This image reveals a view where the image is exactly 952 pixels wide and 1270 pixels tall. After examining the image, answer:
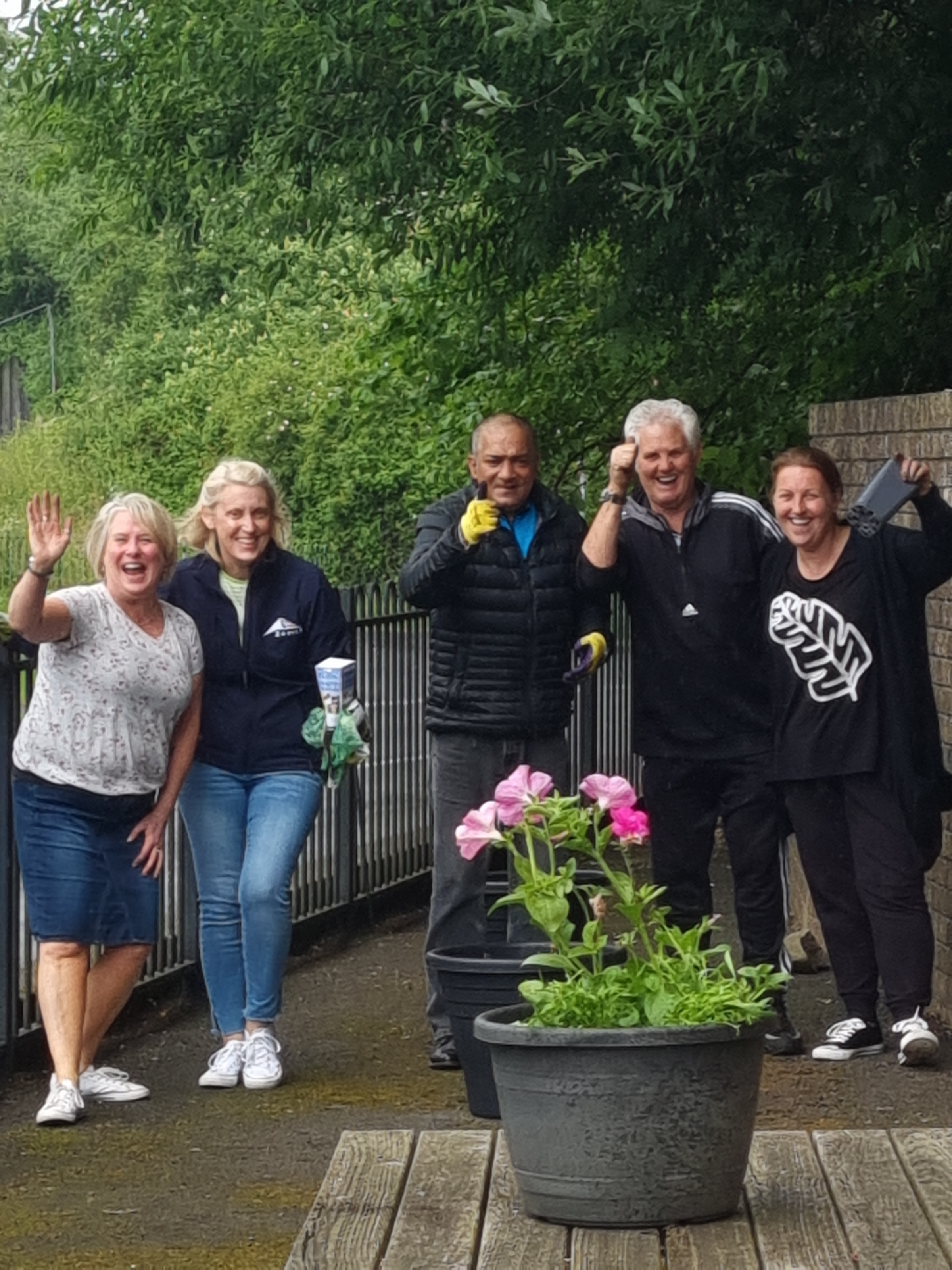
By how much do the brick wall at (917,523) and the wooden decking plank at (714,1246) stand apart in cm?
425

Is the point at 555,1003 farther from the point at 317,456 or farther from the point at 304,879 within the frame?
the point at 317,456

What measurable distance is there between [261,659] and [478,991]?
1286 mm

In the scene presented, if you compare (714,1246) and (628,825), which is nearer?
(714,1246)

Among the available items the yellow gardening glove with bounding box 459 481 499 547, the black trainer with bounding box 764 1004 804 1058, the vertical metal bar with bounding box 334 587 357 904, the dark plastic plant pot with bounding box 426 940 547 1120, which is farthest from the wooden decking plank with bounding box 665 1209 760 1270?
the vertical metal bar with bounding box 334 587 357 904

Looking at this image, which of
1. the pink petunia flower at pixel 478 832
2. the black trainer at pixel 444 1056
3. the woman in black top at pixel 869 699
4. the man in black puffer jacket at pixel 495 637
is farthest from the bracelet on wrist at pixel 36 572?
the pink petunia flower at pixel 478 832

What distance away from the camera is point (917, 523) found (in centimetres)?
810

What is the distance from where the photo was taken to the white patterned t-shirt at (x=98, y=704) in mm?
6820

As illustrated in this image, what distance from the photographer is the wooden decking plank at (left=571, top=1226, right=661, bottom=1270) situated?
3.43 m

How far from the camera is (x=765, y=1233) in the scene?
358 cm

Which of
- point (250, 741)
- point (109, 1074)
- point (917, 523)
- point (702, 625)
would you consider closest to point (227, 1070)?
point (109, 1074)

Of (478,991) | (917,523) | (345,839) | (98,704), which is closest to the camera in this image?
(478,991)

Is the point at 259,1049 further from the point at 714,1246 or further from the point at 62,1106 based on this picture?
the point at 714,1246

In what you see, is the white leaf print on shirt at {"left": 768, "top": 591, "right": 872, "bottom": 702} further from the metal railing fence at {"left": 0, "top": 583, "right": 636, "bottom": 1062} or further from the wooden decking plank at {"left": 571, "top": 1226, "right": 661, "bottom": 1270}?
the wooden decking plank at {"left": 571, "top": 1226, "right": 661, "bottom": 1270}

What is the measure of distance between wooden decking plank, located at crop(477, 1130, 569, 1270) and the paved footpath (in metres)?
1.63
